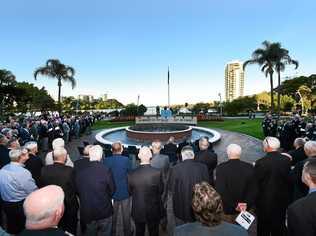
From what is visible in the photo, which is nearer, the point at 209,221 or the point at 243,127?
the point at 209,221

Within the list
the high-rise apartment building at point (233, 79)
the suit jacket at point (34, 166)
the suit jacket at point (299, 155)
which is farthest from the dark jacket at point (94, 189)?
the high-rise apartment building at point (233, 79)

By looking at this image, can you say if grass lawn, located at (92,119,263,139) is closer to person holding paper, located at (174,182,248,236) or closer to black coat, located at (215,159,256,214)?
black coat, located at (215,159,256,214)

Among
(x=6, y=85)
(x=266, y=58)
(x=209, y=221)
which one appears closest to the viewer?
(x=209, y=221)

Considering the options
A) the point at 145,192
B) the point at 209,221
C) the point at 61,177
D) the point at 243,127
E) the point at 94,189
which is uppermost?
the point at 209,221

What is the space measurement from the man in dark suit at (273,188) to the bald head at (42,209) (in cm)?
378

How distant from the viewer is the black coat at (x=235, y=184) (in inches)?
192

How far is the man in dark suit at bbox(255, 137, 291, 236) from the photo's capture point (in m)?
5.18

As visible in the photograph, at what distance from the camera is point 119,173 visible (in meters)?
5.68

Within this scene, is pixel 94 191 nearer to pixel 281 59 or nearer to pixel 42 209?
pixel 42 209

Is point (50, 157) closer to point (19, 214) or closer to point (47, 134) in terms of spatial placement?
point (19, 214)

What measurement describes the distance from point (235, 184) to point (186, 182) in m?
0.81

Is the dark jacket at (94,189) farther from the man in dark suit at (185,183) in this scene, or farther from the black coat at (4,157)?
the black coat at (4,157)

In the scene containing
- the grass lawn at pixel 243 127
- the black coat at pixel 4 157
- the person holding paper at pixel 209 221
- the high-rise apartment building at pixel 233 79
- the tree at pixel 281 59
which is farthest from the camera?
the high-rise apartment building at pixel 233 79

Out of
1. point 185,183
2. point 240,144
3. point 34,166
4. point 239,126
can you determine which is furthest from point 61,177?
point 239,126
